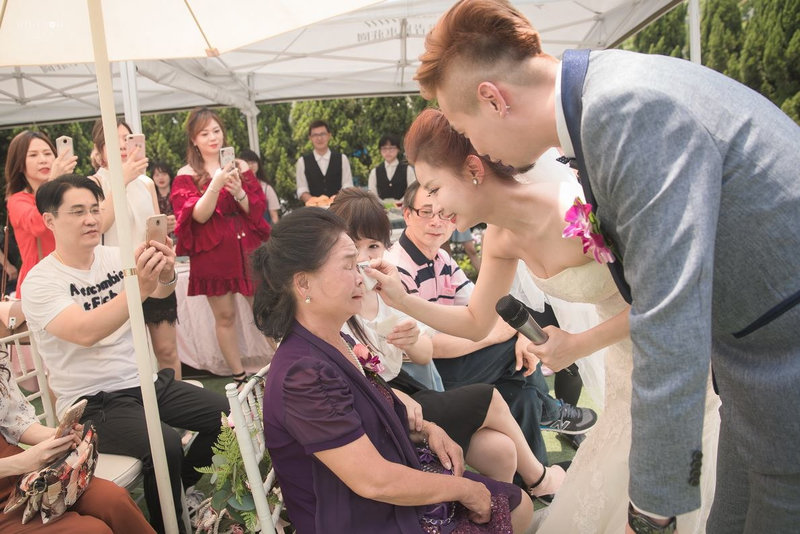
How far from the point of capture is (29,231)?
12.3 feet

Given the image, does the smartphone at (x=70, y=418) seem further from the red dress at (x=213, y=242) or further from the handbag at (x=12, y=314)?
the red dress at (x=213, y=242)

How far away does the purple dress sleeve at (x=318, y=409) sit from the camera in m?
1.60

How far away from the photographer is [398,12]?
246 inches

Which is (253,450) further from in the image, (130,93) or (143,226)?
(130,93)

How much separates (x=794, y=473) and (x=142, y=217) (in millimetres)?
3613

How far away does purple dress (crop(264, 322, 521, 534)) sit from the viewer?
1.62 metres

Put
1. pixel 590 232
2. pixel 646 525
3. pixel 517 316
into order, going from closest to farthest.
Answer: pixel 646 525, pixel 590 232, pixel 517 316

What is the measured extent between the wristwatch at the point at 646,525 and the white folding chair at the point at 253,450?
993 mm

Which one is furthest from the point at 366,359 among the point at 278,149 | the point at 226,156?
the point at 278,149

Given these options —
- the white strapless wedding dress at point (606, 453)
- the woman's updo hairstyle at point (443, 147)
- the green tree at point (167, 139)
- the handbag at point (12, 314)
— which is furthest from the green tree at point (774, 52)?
the green tree at point (167, 139)

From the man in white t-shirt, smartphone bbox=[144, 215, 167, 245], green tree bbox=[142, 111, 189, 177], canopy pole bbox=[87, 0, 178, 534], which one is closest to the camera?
canopy pole bbox=[87, 0, 178, 534]

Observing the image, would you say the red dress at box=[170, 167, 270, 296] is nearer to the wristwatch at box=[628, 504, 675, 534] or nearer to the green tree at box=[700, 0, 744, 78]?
the wristwatch at box=[628, 504, 675, 534]

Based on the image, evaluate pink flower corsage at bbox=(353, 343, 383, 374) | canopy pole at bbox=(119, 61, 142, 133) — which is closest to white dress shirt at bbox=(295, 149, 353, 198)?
canopy pole at bbox=(119, 61, 142, 133)

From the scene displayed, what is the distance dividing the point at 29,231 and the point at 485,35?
344cm
